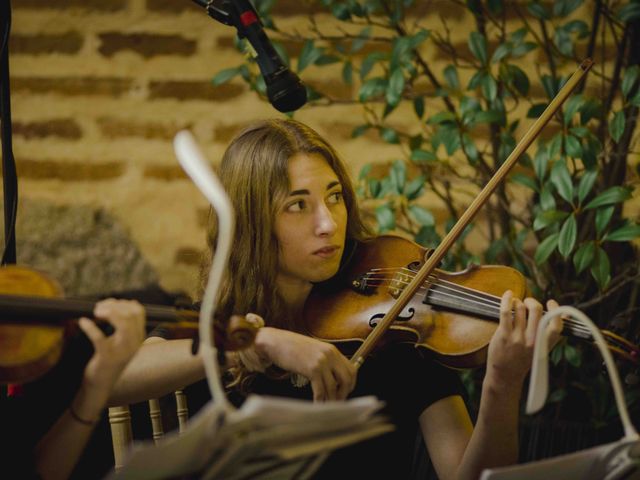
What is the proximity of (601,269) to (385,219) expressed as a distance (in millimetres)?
496

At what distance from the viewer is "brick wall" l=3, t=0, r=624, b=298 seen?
2402 millimetres

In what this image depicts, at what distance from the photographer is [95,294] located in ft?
7.58

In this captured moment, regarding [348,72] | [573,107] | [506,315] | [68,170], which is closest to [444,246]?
[506,315]

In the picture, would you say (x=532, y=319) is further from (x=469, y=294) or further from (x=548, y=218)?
(x=548, y=218)

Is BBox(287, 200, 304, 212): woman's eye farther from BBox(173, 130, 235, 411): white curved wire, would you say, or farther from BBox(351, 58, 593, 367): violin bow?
BBox(173, 130, 235, 411): white curved wire

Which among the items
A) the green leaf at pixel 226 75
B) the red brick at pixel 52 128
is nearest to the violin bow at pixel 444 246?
the green leaf at pixel 226 75

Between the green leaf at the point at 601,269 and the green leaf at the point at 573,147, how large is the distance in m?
0.21

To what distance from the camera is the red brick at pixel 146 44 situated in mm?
2408

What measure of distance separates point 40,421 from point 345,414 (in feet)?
1.91

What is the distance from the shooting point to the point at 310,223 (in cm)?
151

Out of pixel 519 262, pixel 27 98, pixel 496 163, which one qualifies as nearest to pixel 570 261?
pixel 519 262

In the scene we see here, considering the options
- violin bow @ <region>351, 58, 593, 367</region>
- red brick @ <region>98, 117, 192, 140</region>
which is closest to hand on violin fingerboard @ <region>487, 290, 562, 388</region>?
violin bow @ <region>351, 58, 593, 367</region>

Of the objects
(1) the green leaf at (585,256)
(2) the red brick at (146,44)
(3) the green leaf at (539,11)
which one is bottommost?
(1) the green leaf at (585,256)

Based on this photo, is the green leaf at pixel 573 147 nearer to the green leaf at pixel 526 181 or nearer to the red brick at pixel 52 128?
the green leaf at pixel 526 181
